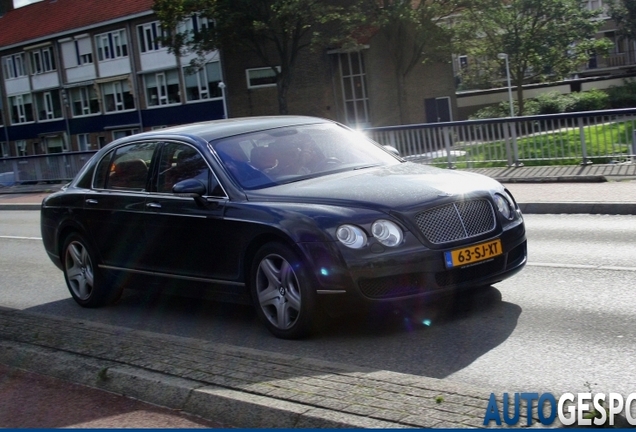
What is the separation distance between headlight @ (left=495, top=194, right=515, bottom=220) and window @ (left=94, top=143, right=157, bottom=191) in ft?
10.3

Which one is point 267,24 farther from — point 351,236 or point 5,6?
point 5,6

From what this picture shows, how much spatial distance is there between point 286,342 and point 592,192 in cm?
891

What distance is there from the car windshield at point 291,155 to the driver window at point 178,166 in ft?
0.69

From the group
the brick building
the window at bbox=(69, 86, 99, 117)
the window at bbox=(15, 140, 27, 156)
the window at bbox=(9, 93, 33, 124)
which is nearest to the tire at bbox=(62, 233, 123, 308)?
the brick building

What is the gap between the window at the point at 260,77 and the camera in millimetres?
52062

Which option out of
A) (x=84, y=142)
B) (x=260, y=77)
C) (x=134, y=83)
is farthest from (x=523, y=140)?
(x=84, y=142)

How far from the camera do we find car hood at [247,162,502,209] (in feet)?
21.9

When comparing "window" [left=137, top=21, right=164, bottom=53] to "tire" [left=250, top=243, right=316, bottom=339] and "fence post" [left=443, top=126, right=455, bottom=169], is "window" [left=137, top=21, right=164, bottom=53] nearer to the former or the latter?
"fence post" [left=443, top=126, right=455, bottom=169]

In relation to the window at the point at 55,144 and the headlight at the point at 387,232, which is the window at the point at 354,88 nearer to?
the window at the point at 55,144

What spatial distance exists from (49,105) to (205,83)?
17.8 metres

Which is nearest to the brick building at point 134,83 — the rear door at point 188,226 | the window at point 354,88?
the window at point 354,88

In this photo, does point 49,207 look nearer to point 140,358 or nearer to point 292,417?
point 140,358

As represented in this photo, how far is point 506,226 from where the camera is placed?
7055mm

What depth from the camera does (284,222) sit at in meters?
6.73
